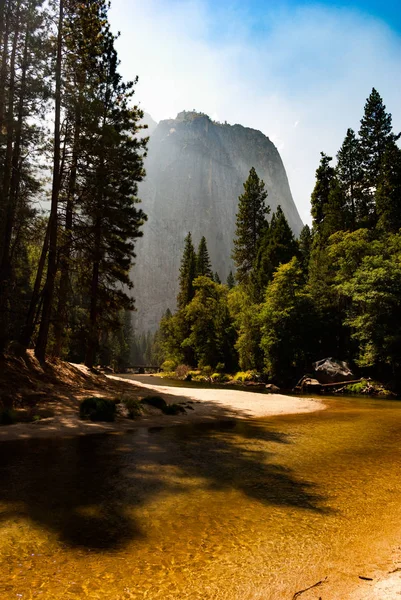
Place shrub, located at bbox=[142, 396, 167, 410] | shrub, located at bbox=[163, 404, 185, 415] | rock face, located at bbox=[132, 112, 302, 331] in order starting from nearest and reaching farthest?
1. shrub, located at bbox=[163, 404, 185, 415]
2. shrub, located at bbox=[142, 396, 167, 410]
3. rock face, located at bbox=[132, 112, 302, 331]

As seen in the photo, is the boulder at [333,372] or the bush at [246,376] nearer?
the boulder at [333,372]

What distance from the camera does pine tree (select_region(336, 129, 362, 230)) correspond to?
Result: 154 ft

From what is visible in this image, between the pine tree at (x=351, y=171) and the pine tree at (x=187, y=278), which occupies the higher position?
the pine tree at (x=351, y=171)

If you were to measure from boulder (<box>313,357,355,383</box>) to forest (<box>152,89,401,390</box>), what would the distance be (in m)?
Answer: 1.44

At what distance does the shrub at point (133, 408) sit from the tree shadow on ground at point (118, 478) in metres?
2.84

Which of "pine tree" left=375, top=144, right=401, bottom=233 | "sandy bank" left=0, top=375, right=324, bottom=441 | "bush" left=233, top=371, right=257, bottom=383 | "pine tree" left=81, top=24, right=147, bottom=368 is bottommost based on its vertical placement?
"bush" left=233, top=371, right=257, bottom=383

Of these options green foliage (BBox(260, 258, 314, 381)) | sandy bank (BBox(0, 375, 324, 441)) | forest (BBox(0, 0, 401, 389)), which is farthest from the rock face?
sandy bank (BBox(0, 375, 324, 441))

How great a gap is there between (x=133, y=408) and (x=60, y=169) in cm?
1251

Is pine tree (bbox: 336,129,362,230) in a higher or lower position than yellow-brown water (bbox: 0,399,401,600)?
higher

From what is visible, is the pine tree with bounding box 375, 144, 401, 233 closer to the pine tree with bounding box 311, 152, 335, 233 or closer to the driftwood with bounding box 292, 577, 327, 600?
the pine tree with bounding box 311, 152, 335, 233

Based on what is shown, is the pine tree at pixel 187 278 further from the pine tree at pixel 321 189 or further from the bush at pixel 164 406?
the bush at pixel 164 406

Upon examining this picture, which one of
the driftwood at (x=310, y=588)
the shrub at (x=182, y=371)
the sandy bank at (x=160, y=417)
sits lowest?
the shrub at (x=182, y=371)

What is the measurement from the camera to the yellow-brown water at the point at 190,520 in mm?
3039

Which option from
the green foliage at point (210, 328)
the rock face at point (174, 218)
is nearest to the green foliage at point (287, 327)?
the green foliage at point (210, 328)
